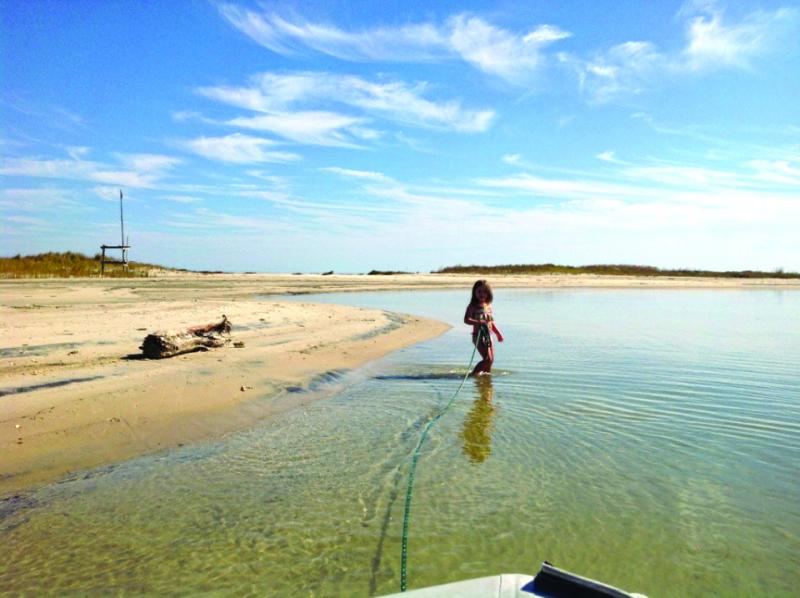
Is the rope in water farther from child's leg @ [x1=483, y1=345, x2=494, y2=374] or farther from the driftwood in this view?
the driftwood

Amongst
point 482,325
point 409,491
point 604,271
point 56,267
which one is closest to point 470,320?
point 482,325

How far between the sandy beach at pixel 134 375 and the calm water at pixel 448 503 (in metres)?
0.58

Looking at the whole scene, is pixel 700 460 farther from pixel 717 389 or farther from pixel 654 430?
pixel 717 389

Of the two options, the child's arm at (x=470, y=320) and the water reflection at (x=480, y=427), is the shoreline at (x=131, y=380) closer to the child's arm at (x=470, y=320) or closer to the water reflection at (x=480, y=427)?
the child's arm at (x=470, y=320)

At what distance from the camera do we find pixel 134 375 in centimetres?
795

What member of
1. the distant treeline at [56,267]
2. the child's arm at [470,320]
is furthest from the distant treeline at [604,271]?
the child's arm at [470,320]

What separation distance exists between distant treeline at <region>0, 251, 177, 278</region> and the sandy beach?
52.6 feet

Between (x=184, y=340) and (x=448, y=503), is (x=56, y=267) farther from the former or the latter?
(x=448, y=503)

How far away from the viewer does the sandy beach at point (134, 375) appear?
562 cm

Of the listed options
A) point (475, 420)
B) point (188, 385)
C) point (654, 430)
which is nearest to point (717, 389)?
point (654, 430)

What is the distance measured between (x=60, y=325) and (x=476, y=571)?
11134 mm

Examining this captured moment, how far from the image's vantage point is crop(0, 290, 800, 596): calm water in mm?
3537

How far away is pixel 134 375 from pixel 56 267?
2970 cm

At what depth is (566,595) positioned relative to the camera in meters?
2.37
